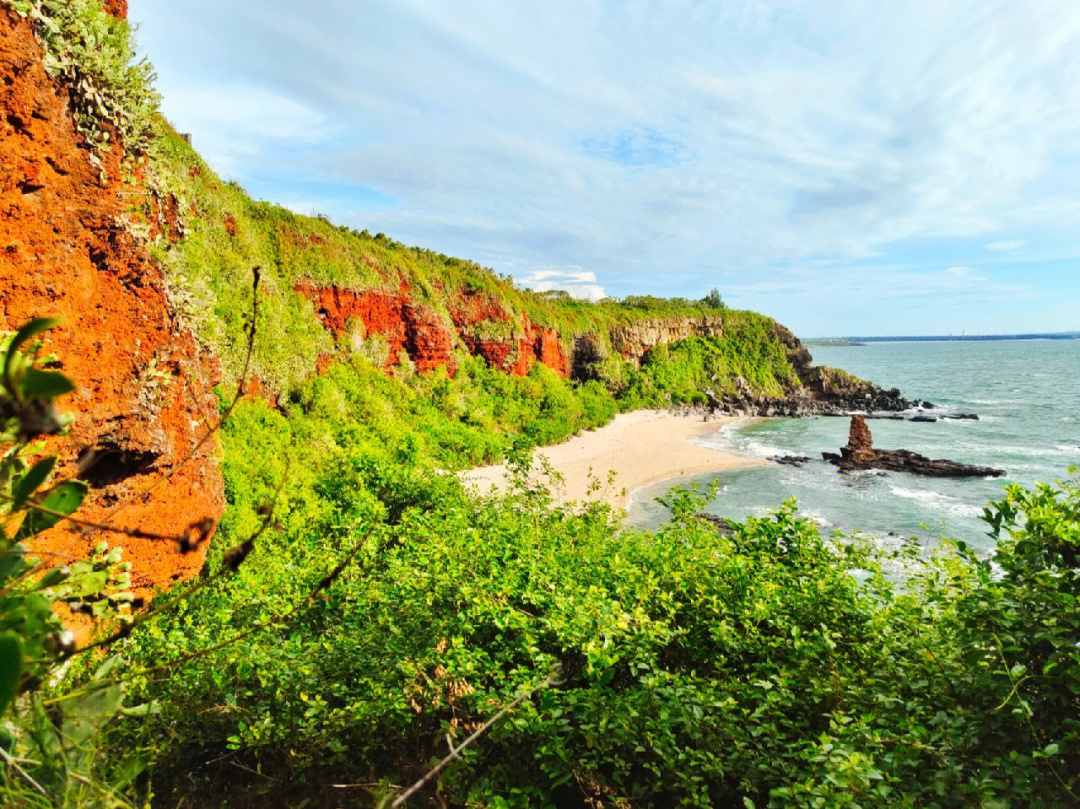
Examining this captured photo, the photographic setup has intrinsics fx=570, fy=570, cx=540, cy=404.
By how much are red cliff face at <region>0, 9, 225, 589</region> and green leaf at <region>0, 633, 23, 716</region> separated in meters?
4.73

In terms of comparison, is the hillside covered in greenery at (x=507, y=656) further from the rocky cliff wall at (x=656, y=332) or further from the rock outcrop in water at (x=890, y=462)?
the rocky cliff wall at (x=656, y=332)

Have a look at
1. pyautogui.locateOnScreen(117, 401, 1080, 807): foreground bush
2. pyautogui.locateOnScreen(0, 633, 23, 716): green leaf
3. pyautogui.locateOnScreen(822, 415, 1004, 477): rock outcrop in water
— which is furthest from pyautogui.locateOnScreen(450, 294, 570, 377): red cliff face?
pyautogui.locateOnScreen(0, 633, 23, 716): green leaf

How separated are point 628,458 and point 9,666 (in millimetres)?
30616

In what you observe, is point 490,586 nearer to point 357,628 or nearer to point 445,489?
point 357,628

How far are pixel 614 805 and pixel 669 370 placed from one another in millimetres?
48603

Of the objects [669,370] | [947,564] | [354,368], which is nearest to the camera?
[947,564]

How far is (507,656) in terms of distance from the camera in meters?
4.80

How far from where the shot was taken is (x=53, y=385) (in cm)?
64

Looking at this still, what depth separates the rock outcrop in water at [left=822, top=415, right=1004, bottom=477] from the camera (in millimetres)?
29141

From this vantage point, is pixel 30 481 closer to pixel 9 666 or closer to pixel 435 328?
pixel 9 666

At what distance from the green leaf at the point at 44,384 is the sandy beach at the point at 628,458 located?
20088mm

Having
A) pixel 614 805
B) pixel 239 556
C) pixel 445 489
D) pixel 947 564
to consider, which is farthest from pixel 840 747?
pixel 445 489

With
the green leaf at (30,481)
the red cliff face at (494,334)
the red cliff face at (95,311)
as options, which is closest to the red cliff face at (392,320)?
the red cliff face at (494,334)

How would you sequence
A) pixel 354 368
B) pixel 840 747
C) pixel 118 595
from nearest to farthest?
1. pixel 118 595
2. pixel 840 747
3. pixel 354 368
